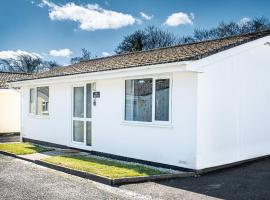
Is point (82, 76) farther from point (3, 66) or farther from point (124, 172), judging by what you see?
point (3, 66)

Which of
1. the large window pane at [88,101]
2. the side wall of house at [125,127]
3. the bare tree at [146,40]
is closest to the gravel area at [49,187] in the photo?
the side wall of house at [125,127]

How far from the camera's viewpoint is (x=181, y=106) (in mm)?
10078

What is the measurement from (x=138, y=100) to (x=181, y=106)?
183cm

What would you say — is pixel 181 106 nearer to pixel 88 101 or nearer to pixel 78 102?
pixel 88 101

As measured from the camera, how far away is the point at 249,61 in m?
11.7

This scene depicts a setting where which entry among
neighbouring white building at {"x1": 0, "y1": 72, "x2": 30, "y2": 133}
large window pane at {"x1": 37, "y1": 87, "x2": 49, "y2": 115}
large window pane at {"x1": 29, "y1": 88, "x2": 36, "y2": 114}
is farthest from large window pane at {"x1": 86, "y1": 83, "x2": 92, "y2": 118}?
neighbouring white building at {"x1": 0, "y1": 72, "x2": 30, "y2": 133}

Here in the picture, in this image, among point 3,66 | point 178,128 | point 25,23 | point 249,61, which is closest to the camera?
point 178,128

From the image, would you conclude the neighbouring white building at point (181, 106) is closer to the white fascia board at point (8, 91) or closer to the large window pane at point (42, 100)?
the large window pane at point (42, 100)

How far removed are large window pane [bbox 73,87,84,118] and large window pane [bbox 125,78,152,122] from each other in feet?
9.32

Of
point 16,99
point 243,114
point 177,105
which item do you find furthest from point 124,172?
point 16,99

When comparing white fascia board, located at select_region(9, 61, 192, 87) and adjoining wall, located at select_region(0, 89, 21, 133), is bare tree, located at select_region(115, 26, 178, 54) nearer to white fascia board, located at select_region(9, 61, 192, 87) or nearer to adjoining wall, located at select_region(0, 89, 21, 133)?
adjoining wall, located at select_region(0, 89, 21, 133)

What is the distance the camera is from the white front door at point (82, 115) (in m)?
13.7

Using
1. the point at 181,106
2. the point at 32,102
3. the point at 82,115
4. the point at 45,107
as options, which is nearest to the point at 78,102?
the point at 82,115

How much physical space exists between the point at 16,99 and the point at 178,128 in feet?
49.6
